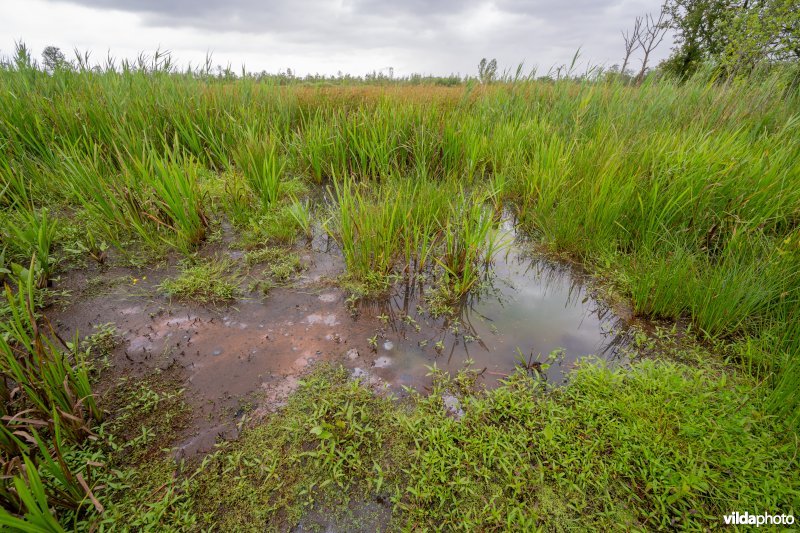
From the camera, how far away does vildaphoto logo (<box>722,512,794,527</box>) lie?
4.01ft

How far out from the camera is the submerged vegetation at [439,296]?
4.27 ft

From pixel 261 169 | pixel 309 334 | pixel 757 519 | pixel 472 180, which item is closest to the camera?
pixel 757 519

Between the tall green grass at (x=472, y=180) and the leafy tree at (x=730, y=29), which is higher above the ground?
the leafy tree at (x=730, y=29)

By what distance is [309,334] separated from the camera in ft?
6.91

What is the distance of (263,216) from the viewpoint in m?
3.08

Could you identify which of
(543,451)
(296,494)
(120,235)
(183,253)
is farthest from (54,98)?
(543,451)

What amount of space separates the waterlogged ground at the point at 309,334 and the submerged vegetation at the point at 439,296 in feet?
0.40

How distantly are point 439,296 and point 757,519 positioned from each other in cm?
172

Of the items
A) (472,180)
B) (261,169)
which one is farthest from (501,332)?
(261,169)

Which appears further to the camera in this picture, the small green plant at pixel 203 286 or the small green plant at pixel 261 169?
the small green plant at pixel 261 169

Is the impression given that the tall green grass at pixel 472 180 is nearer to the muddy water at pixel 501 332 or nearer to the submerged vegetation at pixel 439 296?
the submerged vegetation at pixel 439 296

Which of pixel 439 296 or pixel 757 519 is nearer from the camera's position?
pixel 757 519

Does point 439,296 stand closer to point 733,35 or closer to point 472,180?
point 472,180

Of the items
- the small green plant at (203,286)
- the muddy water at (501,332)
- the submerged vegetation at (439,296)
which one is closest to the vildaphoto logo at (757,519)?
the submerged vegetation at (439,296)
